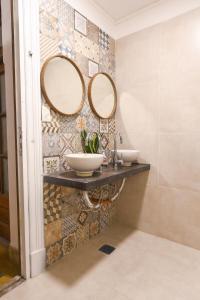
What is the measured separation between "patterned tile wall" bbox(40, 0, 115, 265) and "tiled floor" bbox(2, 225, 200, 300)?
0.56ft

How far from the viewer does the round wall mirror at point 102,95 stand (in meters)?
1.84

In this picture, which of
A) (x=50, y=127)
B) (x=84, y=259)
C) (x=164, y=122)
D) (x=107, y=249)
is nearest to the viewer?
(x=50, y=127)

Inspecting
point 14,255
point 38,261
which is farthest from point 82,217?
point 14,255

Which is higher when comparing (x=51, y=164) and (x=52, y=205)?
(x=51, y=164)

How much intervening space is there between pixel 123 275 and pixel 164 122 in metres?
1.29

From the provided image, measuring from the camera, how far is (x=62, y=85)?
155cm

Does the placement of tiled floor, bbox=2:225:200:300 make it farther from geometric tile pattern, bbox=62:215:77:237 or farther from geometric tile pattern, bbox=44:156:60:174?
geometric tile pattern, bbox=44:156:60:174

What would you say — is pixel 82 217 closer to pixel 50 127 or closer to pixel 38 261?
pixel 38 261

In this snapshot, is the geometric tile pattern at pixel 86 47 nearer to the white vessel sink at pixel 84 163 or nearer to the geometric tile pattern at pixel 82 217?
the white vessel sink at pixel 84 163

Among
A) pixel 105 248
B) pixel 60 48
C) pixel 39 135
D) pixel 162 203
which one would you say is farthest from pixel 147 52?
pixel 105 248

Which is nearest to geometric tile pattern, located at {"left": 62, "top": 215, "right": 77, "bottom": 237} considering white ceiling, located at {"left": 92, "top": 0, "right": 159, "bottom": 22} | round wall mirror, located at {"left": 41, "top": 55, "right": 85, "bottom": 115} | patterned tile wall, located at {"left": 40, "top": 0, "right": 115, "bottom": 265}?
patterned tile wall, located at {"left": 40, "top": 0, "right": 115, "bottom": 265}

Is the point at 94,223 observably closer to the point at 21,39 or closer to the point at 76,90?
the point at 76,90

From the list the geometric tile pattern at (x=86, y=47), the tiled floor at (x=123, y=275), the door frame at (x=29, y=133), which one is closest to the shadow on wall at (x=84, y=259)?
the tiled floor at (x=123, y=275)

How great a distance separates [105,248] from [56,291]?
0.58 meters
